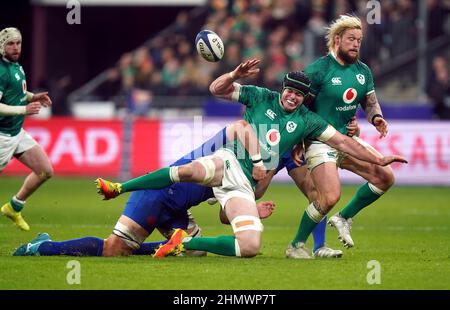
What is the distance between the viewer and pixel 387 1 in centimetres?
2541

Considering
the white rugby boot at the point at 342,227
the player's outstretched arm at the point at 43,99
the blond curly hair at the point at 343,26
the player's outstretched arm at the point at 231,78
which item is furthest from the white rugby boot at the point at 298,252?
the player's outstretched arm at the point at 43,99

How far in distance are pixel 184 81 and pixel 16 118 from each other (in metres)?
11.1

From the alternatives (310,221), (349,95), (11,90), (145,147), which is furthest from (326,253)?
(145,147)

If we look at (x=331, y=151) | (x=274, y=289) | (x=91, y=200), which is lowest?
(x=91, y=200)

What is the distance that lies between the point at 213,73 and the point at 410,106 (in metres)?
4.97

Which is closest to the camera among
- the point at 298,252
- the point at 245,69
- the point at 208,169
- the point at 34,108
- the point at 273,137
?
the point at 208,169

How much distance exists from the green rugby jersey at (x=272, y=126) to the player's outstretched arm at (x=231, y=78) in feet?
0.44

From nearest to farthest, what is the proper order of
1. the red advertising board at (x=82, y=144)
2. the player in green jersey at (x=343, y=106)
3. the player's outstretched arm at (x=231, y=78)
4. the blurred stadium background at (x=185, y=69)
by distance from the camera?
the player's outstretched arm at (x=231, y=78), the player in green jersey at (x=343, y=106), the blurred stadium background at (x=185, y=69), the red advertising board at (x=82, y=144)

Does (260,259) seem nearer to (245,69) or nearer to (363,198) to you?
(363,198)

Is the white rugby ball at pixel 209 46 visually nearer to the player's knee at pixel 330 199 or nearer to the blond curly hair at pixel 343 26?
the blond curly hair at pixel 343 26

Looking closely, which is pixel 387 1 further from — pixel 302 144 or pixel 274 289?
pixel 274 289

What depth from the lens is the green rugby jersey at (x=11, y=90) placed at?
13422 millimetres

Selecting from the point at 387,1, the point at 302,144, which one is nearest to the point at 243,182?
the point at 302,144

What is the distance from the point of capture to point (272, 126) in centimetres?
1052
